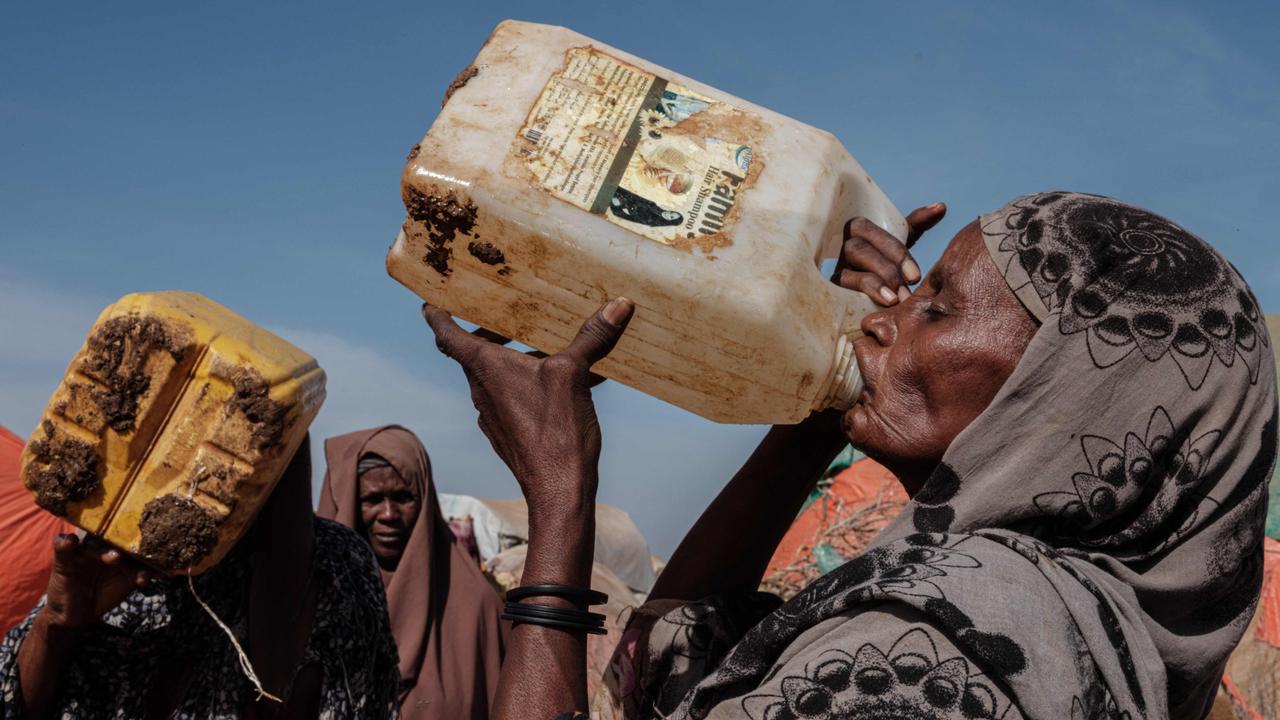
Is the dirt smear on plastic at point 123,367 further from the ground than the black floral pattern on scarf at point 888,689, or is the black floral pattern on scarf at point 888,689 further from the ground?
the black floral pattern on scarf at point 888,689

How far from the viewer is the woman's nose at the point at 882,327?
1.62 meters

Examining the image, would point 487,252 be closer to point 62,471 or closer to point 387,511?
point 62,471

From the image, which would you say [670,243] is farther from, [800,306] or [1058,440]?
[1058,440]

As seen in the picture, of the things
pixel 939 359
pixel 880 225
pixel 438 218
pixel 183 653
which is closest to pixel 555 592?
pixel 939 359

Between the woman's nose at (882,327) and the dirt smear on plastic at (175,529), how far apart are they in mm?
1215

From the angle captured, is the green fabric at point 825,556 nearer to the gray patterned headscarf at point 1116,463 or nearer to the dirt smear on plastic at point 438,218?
the dirt smear on plastic at point 438,218

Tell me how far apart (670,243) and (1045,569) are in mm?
805

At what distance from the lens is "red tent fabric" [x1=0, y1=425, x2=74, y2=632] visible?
3.87 metres

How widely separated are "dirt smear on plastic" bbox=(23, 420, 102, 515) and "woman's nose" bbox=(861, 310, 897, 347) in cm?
138

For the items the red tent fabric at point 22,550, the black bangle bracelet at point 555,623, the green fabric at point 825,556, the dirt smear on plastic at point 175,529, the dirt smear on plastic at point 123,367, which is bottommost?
the red tent fabric at point 22,550

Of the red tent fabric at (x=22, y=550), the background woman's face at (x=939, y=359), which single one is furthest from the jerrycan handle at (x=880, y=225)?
the red tent fabric at (x=22, y=550)

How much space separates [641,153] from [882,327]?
20.2 inches

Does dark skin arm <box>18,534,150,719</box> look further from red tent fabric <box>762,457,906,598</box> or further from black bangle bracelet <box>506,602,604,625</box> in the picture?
red tent fabric <box>762,457,906,598</box>

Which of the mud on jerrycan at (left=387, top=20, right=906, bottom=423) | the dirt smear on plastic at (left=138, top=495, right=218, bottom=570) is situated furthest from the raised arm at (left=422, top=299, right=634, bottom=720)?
the dirt smear on plastic at (left=138, top=495, right=218, bottom=570)
